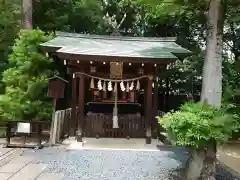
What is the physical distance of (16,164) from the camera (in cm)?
648


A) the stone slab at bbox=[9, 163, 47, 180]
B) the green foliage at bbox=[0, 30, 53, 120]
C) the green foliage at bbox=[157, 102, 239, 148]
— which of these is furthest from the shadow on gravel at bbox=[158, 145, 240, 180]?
the green foliage at bbox=[0, 30, 53, 120]

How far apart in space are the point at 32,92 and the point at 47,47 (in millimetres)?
1507

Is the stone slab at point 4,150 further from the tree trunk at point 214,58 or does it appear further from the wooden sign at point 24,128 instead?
the tree trunk at point 214,58

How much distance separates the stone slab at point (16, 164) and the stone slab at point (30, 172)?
5.6 inches

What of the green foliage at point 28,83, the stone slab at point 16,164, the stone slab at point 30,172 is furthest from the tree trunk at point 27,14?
the stone slab at point 30,172

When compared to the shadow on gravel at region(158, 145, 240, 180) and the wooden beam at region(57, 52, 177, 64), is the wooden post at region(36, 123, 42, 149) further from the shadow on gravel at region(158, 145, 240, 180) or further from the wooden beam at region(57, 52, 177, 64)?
the shadow on gravel at region(158, 145, 240, 180)

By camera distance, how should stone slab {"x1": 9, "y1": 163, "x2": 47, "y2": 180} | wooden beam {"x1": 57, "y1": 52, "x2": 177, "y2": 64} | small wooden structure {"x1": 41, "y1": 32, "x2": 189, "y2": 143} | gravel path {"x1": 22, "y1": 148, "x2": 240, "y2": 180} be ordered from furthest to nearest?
small wooden structure {"x1": 41, "y1": 32, "x2": 189, "y2": 143}
wooden beam {"x1": 57, "y1": 52, "x2": 177, "y2": 64}
gravel path {"x1": 22, "y1": 148, "x2": 240, "y2": 180}
stone slab {"x1": 9, "y1": 163, "x2": 47, "y2": 180}

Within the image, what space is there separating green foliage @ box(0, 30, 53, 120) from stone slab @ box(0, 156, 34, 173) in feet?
8.98

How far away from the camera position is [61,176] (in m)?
5.71

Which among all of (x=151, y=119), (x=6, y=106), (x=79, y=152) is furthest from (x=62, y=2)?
(x=79, y=152)

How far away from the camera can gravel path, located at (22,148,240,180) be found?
5.88 m

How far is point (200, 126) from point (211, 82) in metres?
1.07

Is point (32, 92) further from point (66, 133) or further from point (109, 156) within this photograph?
point (109, 156)

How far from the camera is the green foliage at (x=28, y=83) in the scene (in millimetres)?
9656
